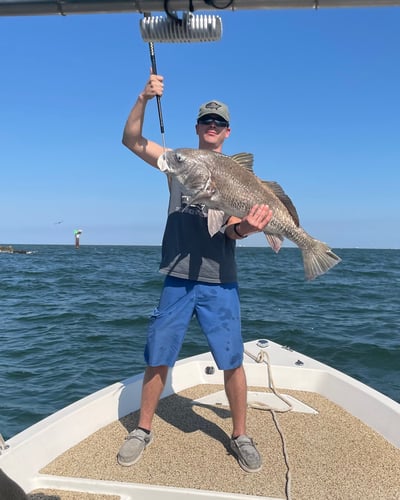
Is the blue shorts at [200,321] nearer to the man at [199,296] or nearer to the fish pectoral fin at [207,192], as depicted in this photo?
the man at [199,296]

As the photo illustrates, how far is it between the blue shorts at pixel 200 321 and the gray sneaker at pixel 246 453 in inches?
25.3

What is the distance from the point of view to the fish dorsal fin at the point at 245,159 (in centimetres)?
355

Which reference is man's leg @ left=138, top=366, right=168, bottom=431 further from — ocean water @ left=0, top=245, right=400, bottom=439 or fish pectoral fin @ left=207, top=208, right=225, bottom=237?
ocean water @ left=0, top=245, right=400, bottom=439

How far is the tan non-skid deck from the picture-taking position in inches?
130

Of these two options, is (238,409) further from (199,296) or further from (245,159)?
(245,159)

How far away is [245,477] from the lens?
3436 mm

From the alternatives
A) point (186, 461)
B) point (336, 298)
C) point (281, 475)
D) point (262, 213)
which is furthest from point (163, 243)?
point (336, 298)

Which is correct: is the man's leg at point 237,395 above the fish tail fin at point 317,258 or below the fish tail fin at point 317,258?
below

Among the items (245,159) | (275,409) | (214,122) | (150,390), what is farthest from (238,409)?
(214,122)

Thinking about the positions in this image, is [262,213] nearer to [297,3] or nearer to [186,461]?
[297,3]

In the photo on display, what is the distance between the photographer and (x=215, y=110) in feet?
11.8

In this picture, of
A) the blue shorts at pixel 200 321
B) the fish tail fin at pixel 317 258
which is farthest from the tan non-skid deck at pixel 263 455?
the fish tail fin at pixel 317 258

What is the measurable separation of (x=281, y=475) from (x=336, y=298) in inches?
615

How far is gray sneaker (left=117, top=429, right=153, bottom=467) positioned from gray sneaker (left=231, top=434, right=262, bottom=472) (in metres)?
0.77
